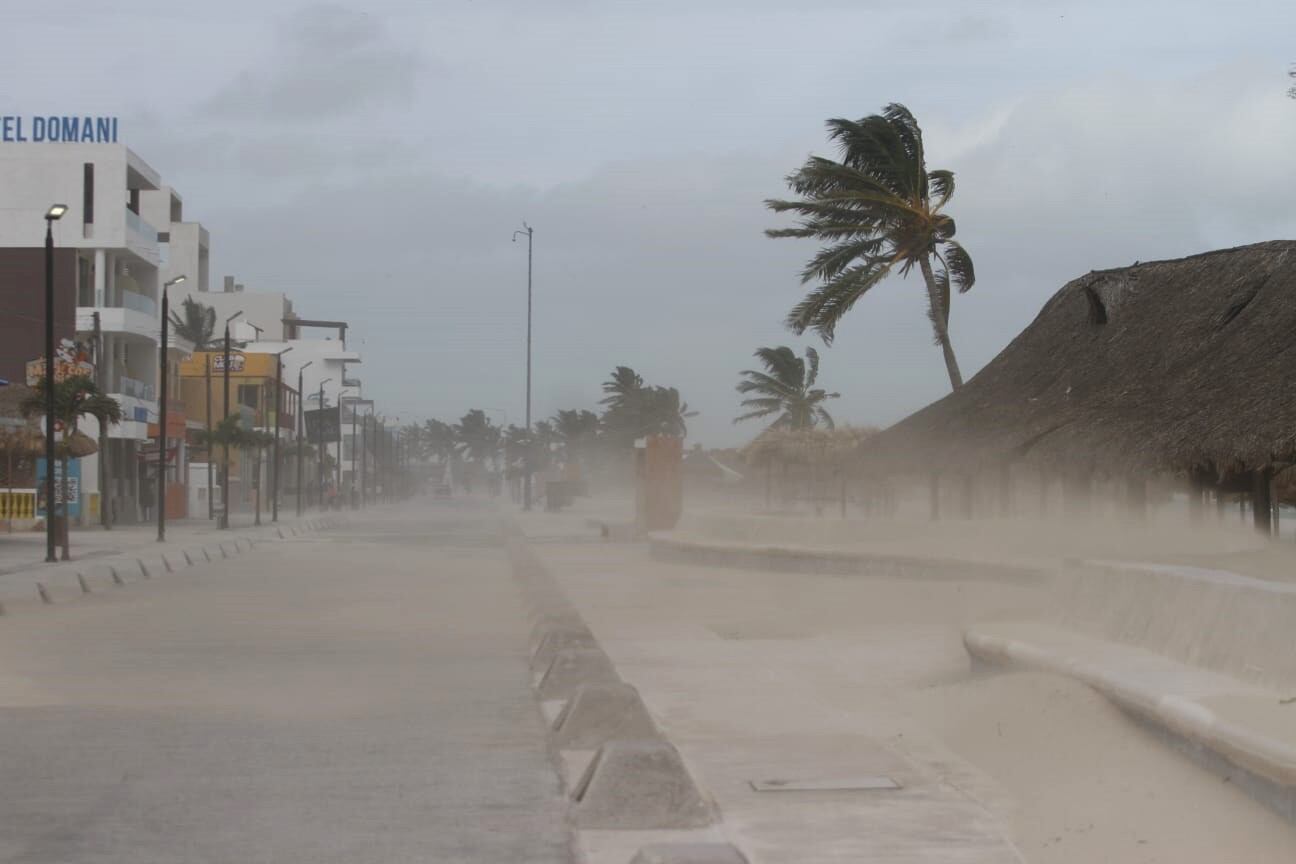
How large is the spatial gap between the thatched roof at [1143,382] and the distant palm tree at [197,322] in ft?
309

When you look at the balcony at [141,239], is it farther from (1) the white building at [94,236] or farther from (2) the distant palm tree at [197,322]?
(2) the distant palm tree at [197,322]

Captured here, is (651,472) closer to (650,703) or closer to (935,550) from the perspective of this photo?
(935,550)

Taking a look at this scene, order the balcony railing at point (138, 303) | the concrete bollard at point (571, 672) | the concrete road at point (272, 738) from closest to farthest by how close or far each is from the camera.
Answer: the concrete road at point (272, 738)
the concrete bollard at point (571, 672)
the balcony railing at point (138, 303)

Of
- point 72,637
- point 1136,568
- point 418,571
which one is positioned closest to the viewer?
point 1136,568

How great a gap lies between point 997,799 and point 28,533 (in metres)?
45.0

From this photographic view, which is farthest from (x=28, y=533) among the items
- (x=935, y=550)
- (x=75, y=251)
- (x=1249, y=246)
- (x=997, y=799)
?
(x=997, y=799)

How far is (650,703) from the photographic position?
11609 mm

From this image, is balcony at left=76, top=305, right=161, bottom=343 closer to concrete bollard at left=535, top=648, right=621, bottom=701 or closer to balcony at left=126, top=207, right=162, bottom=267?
balcony at left=126, top=207, right=162, bottom=267

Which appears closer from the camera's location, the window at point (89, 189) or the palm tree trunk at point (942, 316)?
the palm tree trunk at point (942, 316)

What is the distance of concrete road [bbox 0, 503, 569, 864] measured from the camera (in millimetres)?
7145

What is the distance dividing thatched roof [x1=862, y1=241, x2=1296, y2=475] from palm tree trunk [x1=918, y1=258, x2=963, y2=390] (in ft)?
21.4

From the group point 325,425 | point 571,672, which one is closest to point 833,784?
point 571,672

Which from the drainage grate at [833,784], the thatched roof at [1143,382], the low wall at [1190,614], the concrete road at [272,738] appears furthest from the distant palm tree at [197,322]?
the drainage grate at [833,784]

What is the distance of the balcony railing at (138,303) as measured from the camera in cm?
6091
